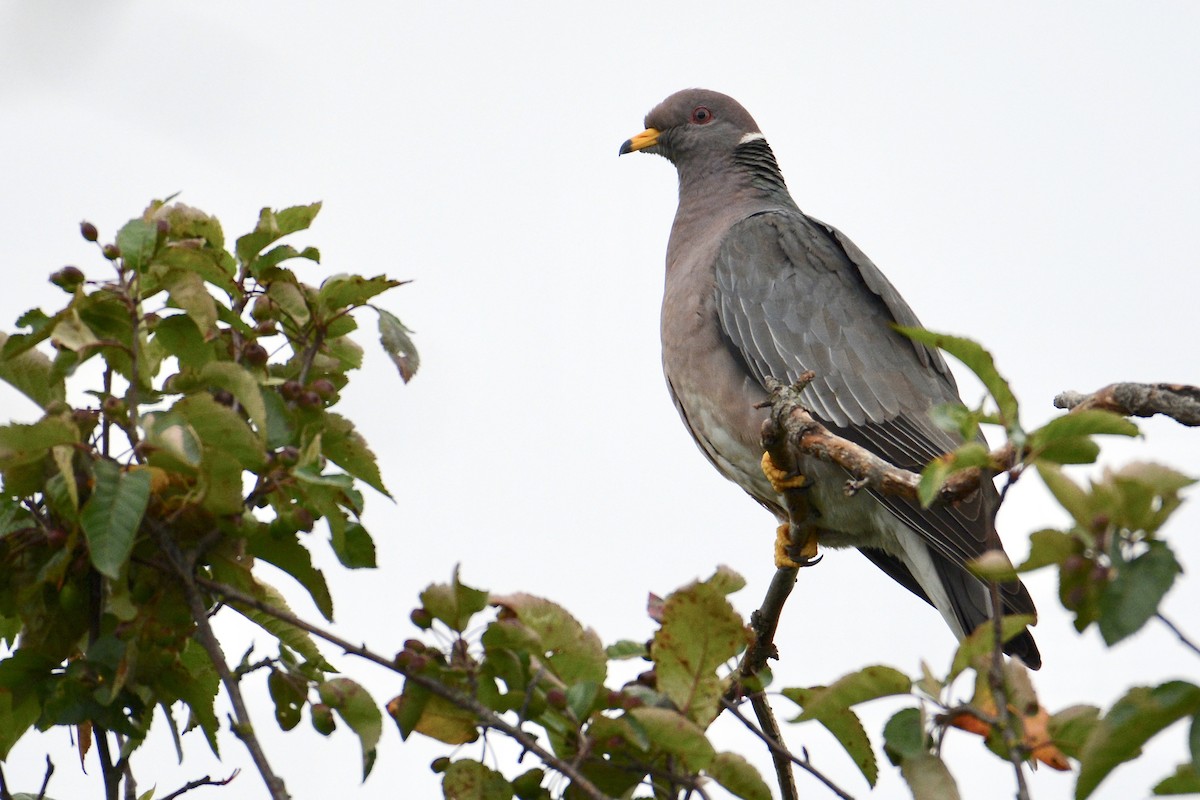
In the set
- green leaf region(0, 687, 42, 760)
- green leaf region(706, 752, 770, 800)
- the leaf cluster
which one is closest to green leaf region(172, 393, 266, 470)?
the leaf cluster

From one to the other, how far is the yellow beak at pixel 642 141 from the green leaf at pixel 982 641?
5231 millimetres

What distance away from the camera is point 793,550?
509 cm

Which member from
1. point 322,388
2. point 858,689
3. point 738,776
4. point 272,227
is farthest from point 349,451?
point 858,689

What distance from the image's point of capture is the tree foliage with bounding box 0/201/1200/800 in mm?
2285

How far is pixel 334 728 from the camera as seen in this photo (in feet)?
8.38

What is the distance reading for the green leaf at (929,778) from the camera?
89.8 inches

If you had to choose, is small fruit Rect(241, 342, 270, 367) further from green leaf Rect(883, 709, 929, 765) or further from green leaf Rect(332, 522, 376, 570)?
green leaf Rect(883, 709, 929, 765)

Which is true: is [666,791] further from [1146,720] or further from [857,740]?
[1146,720]

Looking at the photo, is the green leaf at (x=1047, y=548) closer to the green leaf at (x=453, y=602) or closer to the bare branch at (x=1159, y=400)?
the bare branch at (x=1159, y=400)

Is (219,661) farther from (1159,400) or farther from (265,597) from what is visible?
(1159,400)

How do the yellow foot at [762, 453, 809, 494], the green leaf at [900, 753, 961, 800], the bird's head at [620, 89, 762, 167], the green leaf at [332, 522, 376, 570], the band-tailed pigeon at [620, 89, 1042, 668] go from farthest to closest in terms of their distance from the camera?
the bird's head at [620, 89, 762, 167], the band-tailed pigeon at [620, 89, 1042, 668], the yellow foot at [762, 453, 809, 494], the green leaf at [332, 522, 376, 570], the green leaf at [900, 753, 961, 800]

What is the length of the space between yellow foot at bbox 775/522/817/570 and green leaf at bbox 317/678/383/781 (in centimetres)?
265

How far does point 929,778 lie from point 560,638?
2.35 ft

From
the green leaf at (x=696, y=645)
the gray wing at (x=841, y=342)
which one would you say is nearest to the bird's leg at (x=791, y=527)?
the gray wing at (x=841, y=342)
